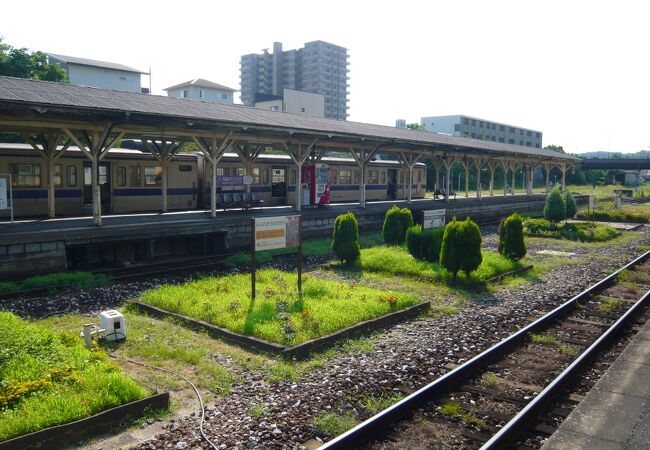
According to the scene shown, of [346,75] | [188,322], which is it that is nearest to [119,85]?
[188,322]

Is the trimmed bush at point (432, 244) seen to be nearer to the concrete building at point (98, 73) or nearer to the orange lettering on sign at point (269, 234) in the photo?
the orange lettering on sign at point (269, 234)

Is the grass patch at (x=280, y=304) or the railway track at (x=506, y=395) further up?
the grass patch at (x=280, y=304)

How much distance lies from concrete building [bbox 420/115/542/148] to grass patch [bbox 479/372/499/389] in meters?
81.9

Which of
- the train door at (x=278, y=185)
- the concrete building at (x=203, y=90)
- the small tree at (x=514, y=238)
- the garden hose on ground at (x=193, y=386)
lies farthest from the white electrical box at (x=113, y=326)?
the concrete building at (x=203, y=90)

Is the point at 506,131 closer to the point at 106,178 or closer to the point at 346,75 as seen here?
the point at 346,75

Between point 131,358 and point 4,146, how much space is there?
1264 cm

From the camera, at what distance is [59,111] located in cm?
1305

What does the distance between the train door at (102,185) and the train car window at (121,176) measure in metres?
0.32

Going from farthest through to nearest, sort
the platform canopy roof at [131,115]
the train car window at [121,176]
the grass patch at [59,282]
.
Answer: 1. the train car window at [121,176]
2. the platform canopy roof at [131,115]
3. the grass patch at [59,282]

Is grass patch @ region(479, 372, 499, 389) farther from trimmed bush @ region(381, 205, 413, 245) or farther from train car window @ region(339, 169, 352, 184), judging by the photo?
train car window @ region(339, 169, 352, 184)

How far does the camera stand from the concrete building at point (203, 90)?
251ft

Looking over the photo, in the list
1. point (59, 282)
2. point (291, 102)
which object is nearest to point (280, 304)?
point (59, 282)

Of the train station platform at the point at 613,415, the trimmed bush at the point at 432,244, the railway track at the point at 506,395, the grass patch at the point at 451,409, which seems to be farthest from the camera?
the trimmed bush at the point at 432,244

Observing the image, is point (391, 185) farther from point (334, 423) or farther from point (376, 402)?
point (334, 423)
